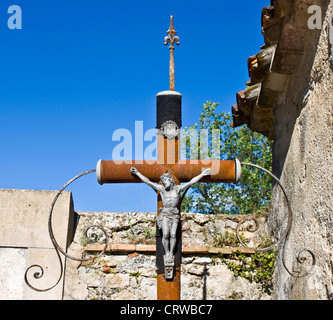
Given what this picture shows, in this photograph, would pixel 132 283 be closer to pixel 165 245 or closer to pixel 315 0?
pixel 165 245

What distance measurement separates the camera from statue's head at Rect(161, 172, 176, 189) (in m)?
3.36

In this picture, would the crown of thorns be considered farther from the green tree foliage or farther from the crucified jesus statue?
the green tree foliage

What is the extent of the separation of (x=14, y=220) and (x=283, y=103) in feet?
9.70

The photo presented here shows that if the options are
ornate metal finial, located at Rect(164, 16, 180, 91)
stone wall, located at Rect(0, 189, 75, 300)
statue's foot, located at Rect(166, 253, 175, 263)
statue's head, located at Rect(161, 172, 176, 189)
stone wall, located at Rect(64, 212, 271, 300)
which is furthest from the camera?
stone wall, located at Rect(64, 212, 271, 300)

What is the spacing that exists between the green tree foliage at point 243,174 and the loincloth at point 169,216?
6.07 meters

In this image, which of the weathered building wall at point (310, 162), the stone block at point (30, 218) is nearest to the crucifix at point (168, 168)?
the weathered building wall at point (310, 162)

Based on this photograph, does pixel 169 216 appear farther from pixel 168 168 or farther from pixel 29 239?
pixel 29 239

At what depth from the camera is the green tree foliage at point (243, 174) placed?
382 inches

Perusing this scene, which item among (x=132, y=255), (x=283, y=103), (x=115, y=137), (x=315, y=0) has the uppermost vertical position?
(x=315, y=0)

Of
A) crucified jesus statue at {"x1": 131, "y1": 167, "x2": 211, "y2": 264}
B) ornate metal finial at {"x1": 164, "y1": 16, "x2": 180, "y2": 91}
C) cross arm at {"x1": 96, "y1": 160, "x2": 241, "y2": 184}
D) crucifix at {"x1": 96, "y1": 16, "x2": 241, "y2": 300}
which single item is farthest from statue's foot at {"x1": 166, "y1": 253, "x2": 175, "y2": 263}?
ornate metal finial at {"x1": 164, "y1": 16, "x2": 180, "y2": 91}

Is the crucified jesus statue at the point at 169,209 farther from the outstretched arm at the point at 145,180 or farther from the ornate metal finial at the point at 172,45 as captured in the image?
the ornate metal finial at the point at 172,45

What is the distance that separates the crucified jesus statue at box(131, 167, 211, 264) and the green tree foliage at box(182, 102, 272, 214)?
597 centimetres
